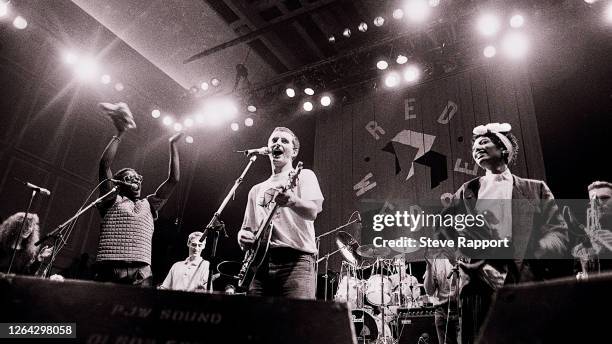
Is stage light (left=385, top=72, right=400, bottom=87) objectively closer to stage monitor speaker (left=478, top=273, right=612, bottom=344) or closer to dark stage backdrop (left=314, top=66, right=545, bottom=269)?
dark stage backdrop (left=314, top=66, right=545, bottom=269)

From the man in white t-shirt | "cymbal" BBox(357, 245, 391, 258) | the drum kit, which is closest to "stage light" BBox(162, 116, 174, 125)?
the drum kit

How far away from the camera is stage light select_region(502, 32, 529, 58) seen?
6.64m

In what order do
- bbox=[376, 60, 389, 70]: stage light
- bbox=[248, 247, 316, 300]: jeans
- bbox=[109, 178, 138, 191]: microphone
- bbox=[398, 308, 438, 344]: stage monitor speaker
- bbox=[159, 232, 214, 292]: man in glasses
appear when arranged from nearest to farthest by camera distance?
bbox=[248, 247, 316, 300]: jeans → bbox=[109, 178, 138, 191]: microphone → bbox=[398, 308, 438, 344]: stage monitor speaker → bbox=[159, 232, 214, 292]: man in glasses → bbox=[376, 60, 389, 70]: stage light

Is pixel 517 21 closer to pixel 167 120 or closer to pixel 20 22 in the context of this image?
pixel 167 120

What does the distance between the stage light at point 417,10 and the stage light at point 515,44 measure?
4.61ft

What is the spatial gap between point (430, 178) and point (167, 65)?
20.4ft

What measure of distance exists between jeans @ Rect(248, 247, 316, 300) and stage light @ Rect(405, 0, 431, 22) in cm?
541

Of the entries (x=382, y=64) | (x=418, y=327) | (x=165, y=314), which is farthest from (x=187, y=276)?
(x=165, y=314)

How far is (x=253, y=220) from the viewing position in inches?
115

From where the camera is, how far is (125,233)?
11.3 feet

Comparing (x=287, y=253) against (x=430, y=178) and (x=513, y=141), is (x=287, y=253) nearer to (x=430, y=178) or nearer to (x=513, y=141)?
(x=513, y=141)

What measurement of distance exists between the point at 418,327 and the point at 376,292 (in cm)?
137

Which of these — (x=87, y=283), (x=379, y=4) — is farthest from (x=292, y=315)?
(x=379, y=4)

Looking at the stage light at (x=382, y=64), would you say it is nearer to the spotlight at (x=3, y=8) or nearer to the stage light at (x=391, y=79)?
the stage light at (x=391, y=79)
